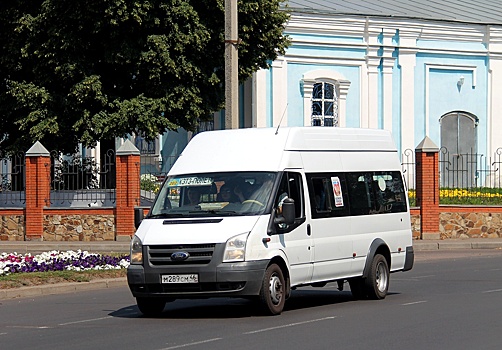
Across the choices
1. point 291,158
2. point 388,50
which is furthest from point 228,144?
point 388,50

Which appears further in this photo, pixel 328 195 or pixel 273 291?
pixel 328 195

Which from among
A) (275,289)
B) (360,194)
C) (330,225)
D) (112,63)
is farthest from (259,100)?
(275,289)

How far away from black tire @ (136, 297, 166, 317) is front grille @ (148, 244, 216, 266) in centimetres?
72

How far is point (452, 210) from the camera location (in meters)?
32.2

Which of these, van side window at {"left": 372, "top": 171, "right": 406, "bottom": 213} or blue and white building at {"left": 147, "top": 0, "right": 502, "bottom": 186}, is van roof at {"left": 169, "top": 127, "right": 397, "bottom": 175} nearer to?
van side window at {"left": 372, "top": 171, "right": 406, "bottom": 213}

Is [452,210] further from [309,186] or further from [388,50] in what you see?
[309,186]

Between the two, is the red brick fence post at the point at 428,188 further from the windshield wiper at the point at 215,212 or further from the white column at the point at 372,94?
the windshield wiper at the point at 215,212

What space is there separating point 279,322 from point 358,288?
317 cm

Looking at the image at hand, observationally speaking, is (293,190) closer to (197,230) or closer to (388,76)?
(197,230)

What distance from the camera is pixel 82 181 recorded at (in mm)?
32594

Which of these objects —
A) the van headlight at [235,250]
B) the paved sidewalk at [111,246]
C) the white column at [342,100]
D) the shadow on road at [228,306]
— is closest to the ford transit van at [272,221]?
the van headlight at [235,250]

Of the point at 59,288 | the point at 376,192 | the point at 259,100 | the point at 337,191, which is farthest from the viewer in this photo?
the point at 259,100

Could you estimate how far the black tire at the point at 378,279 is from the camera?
1630cm

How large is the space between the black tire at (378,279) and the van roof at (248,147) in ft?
5.96
